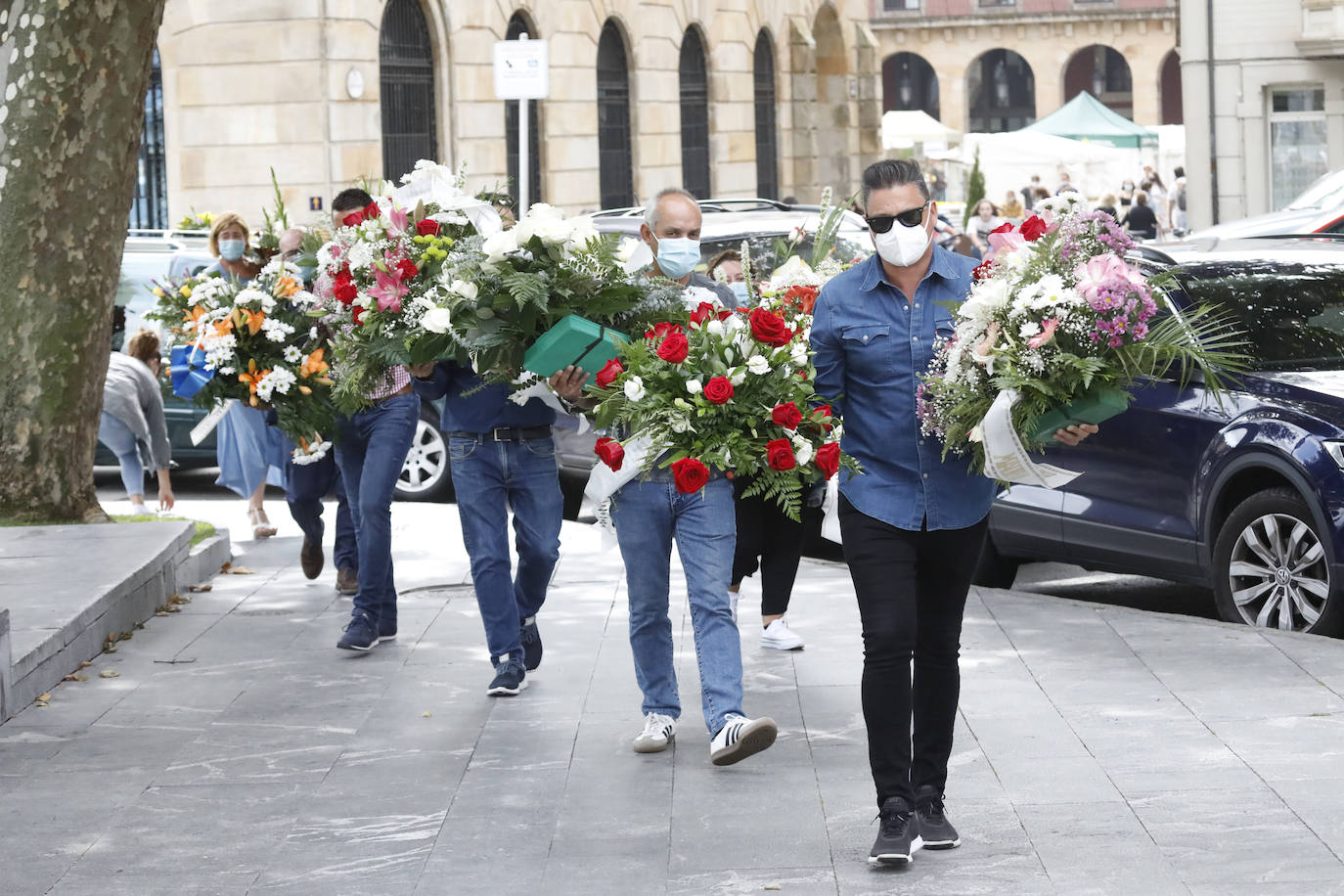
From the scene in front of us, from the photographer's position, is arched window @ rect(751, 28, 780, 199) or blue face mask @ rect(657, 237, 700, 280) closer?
blue face mask @ rect(657, 237, 700, 280)

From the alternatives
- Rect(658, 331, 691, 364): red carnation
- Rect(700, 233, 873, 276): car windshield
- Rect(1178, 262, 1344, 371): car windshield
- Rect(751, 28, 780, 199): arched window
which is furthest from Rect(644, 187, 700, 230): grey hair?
Rect(751, 28, 780, 199): arched window

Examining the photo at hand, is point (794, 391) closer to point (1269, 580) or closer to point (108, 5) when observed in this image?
point (1269, 580)

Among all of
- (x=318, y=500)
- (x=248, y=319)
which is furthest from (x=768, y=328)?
(x=318, y=500)

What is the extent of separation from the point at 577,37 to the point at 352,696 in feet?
66.3

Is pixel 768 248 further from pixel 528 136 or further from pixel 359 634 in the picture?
pixel 528 136

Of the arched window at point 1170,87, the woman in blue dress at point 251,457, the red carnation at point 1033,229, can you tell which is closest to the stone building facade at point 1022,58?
the arched window at point 1170,87

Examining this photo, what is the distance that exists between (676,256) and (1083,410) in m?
2.05

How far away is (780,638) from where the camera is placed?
29.7 feet

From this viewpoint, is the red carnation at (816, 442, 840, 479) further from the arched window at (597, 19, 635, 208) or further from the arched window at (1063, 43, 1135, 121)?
the arched window at (1063, 43, 1135, 121)

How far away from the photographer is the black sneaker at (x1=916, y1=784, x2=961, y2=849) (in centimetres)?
598

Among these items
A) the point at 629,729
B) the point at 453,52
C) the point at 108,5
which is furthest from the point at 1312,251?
the point at 453,52

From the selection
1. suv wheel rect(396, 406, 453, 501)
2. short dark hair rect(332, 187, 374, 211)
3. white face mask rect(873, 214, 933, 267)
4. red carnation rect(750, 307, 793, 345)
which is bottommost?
suv wheel rect(396, 406, 453, 501)

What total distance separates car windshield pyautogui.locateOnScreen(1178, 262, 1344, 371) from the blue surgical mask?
4828mm

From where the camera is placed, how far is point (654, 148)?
1176 inches
